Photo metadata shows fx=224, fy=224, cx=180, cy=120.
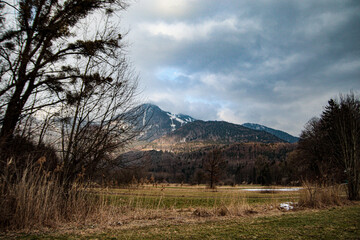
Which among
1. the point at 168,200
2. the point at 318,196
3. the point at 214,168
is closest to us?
the point at 318,196

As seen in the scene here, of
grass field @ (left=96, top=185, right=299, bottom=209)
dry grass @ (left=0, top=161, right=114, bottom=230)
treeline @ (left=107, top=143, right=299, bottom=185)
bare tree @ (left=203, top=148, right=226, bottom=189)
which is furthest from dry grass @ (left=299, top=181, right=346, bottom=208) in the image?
bare tree @ (left=203, top=148, right=226, bottom=189)

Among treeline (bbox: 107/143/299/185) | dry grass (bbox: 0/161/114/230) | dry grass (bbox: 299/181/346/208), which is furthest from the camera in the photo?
dry grass (bbox: 299/181/346/208)

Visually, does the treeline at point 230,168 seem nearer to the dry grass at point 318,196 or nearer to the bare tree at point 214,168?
the bare tree at point 214,168

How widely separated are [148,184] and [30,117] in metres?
4.30

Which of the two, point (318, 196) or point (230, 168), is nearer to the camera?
point (318, 196)

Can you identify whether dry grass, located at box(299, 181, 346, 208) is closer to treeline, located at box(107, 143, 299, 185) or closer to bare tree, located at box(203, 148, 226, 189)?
treeline, located at box(107, 143, 299, 185)

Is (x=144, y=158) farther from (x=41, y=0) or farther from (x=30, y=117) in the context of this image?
(x=41, y=0)

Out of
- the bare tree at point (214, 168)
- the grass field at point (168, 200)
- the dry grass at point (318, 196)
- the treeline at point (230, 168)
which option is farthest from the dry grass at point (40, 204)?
the bare tree at point (214, 168)

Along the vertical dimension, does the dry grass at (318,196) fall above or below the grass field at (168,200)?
above

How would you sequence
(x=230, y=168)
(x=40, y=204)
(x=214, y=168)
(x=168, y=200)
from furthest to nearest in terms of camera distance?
1. (x=230, y=168)
2. (x=214, y=168)
3. (x=168, y=200)
4. (x=40, y=204)

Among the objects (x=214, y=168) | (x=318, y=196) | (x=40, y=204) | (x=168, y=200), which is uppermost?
(x=214, y=168)

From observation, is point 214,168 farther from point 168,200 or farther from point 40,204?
point 40,204

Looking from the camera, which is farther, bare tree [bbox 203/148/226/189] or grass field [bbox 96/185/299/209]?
bare tree [bbox 203/148/226/189]

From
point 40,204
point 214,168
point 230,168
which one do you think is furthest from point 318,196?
point 230,168
